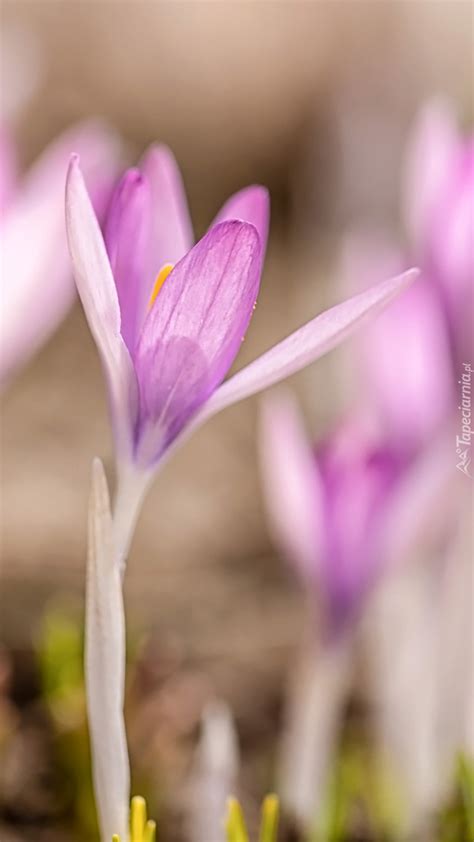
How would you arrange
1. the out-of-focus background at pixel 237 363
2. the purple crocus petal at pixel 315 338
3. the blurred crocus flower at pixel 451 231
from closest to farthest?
1. the purple crocus petal at pixel 315 338
2. the blurred crocus flower at pixel 451 231
3. the out-of-focus background at pixel 237 363

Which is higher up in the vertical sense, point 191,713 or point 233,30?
point 233,30

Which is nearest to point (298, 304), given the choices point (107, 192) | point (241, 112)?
point (241, 112)

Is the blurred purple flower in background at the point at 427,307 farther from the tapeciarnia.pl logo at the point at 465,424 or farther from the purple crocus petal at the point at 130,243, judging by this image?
the purple crocus petal at the point at 130,243

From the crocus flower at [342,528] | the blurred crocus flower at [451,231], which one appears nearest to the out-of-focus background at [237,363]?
the crocus flower at [342,528]

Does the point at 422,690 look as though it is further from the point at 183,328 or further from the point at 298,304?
the point at 298,304

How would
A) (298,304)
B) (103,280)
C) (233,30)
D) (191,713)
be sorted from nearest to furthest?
(103,280) → (191,713) → (298,304) → (233,30)

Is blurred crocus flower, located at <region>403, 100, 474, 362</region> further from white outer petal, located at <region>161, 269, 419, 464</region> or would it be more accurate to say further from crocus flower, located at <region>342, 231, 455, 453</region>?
white outer petal, located at <region>161, 269, 419, 464</region>
